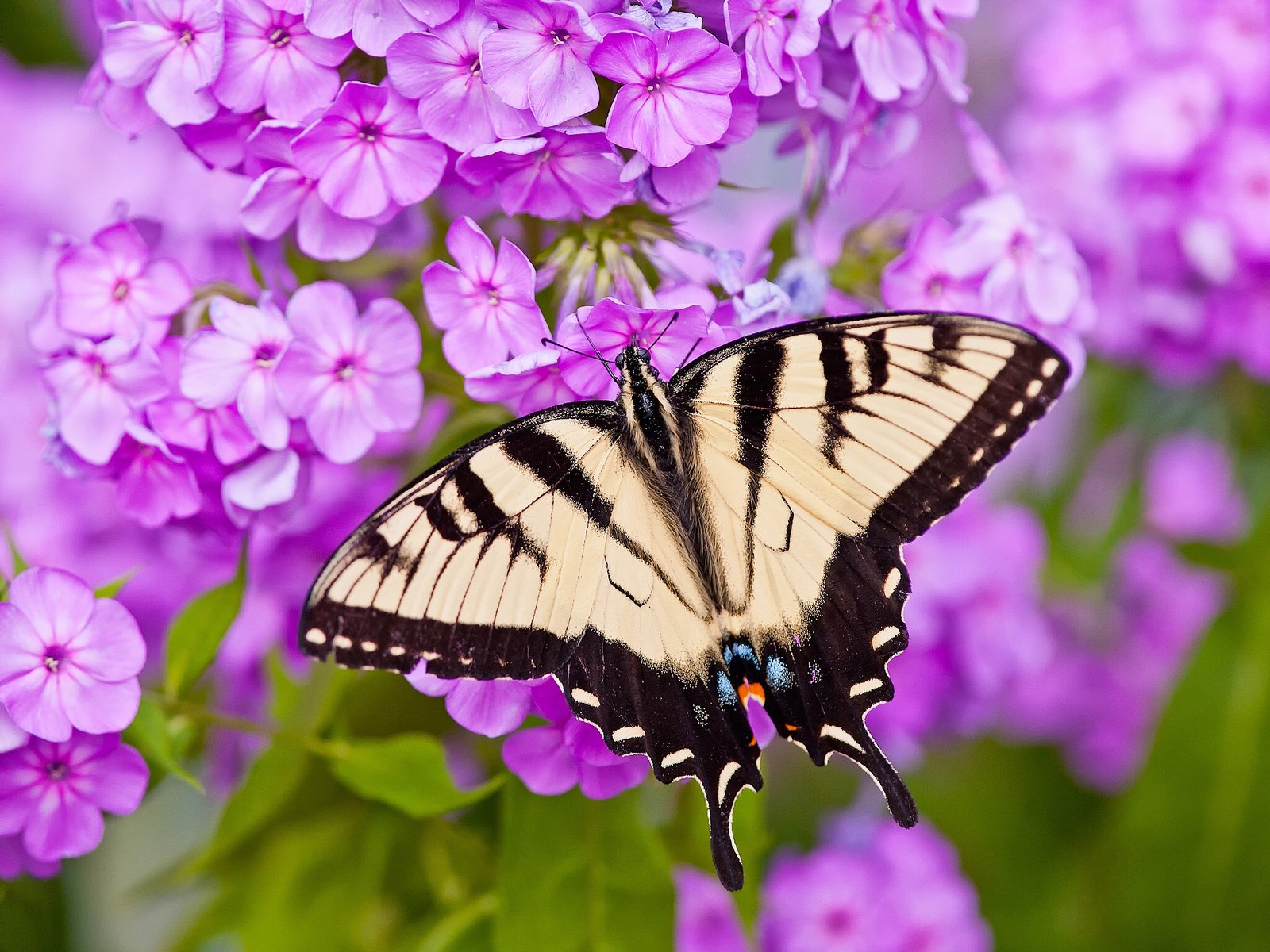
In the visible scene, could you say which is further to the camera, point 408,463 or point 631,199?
point 408,463

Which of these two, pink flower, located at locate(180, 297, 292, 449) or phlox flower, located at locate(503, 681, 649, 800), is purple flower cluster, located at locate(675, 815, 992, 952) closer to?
phlox flower, located at locate(503, 681, 649, 800)

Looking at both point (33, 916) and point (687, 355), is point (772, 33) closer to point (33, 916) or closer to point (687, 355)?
point (687, 355)

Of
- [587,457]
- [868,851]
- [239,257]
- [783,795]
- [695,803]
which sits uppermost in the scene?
[587,457]

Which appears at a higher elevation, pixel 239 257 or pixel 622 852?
pixel 239 257

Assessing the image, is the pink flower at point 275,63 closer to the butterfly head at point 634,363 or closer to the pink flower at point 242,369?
the pink flower at point 242,369

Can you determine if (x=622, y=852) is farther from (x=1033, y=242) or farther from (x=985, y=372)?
(x=1033, y=242)

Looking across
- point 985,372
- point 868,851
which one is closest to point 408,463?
point 985,372

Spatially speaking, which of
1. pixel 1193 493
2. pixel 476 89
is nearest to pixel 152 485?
pixel 476 89
